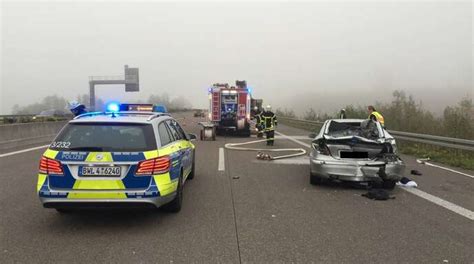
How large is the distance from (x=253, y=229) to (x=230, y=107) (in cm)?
1824

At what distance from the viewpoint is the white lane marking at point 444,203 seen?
21.8 feet

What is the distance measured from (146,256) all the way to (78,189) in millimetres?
1434

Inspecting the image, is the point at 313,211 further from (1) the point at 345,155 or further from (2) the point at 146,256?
(2) the point at 146,256

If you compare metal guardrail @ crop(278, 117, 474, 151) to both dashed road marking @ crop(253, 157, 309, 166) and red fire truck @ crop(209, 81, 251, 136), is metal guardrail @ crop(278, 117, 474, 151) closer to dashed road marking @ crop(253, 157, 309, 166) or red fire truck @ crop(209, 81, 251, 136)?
dashed road marking @ crop(253, 157, 309, 166)

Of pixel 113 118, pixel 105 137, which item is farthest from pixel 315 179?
pixel 105 137

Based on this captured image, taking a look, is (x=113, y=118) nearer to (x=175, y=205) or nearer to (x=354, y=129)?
(x=175, y=205)

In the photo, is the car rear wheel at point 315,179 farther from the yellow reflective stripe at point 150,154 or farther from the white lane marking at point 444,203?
the yellow reflective stripe at point 150,154

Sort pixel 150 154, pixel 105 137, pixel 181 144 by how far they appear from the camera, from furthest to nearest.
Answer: pixel 181 144 < pixel 105 137 < pixel 150 154

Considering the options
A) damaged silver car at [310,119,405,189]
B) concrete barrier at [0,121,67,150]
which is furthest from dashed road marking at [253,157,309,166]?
concrete barrier at [0,121,67,150]

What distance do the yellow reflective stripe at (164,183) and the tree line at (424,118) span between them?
1276cm

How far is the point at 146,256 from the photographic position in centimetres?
474

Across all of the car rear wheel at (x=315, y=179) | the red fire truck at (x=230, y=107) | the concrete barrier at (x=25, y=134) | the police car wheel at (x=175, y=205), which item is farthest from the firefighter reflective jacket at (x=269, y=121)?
the police car wheel at (x=175, y=205)

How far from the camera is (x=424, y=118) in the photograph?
19.4m

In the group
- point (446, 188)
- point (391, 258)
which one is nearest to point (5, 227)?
point (391, 258)
